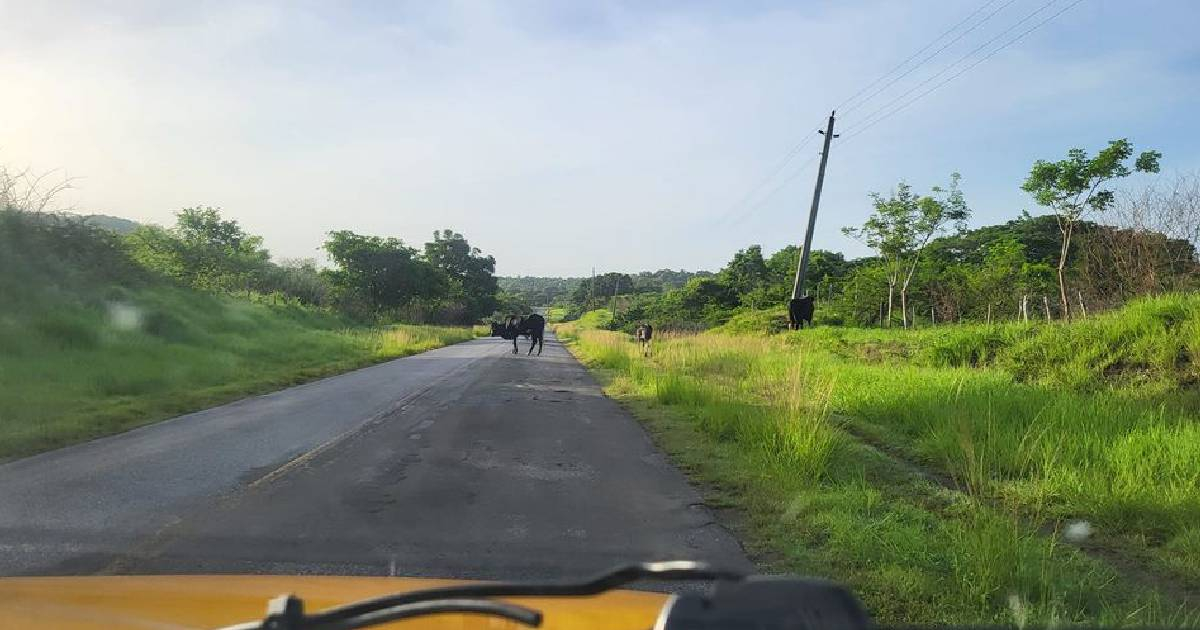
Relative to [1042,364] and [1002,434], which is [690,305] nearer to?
[1042,364]

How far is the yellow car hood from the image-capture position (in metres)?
2.36

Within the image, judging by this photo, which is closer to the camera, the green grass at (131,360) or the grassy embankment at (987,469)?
the grassy embankment at (987,469)

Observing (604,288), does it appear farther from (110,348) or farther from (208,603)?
(208,603)

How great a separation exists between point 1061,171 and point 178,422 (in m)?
18.3

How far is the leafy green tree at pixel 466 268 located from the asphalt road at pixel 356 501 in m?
75.1

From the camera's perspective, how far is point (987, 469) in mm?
7078

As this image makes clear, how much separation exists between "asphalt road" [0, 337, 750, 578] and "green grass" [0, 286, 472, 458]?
48.2 inches

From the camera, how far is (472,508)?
5914 mm

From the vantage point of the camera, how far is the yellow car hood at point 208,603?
7.73 ft

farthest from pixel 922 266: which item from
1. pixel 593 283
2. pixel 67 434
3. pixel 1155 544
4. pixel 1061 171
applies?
pixel 593 283

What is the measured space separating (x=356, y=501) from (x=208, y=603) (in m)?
3.48

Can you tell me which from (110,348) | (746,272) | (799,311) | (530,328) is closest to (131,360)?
(110,348)

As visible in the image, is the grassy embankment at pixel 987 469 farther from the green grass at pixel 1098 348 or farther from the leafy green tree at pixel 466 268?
the leafy green tree at pixel 466 268

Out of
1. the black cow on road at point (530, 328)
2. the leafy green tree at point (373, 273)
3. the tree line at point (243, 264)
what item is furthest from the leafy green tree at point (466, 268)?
the black cow on road at point (530, 328)
